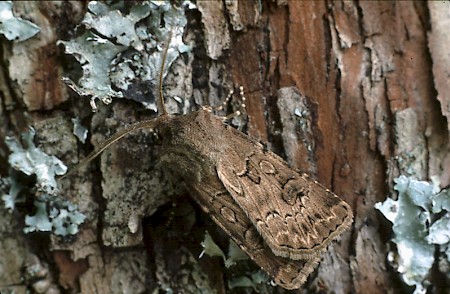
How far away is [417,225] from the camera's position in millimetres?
2598

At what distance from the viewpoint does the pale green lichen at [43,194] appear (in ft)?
8.71

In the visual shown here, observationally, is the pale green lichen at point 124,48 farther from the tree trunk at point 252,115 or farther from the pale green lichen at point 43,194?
the pale green lichen at point 43,194

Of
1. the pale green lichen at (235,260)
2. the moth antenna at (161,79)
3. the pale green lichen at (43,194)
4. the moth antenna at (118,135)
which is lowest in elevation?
the pale green lichen at (235,260)

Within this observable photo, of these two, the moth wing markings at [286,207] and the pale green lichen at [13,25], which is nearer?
the moth wing markings at [286,207]

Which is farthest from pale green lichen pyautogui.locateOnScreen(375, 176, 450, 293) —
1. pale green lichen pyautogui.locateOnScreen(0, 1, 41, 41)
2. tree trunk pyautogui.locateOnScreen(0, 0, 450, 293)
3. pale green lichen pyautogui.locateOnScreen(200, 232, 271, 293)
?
pale green lichen pyautogui.locateOnScreen(0, 1, 41, 41)

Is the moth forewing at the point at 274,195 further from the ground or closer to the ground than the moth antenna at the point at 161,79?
closer to the ground

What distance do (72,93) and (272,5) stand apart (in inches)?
35.6

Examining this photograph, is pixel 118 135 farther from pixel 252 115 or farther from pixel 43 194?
pixel 252 115

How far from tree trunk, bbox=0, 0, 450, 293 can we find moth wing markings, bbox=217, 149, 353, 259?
13 cm

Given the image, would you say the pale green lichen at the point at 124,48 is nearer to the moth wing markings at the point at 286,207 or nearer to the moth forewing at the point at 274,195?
the moth forewing at the point at 274,195

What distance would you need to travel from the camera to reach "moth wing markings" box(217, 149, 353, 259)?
2.47 meters

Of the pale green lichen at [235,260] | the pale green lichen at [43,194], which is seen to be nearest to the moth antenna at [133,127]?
the pale green lichen at [43,194]

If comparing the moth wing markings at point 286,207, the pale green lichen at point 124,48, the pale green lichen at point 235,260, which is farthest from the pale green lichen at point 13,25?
the pale green lichen at point 235,260

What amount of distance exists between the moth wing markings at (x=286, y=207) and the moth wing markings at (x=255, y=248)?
0.04m
